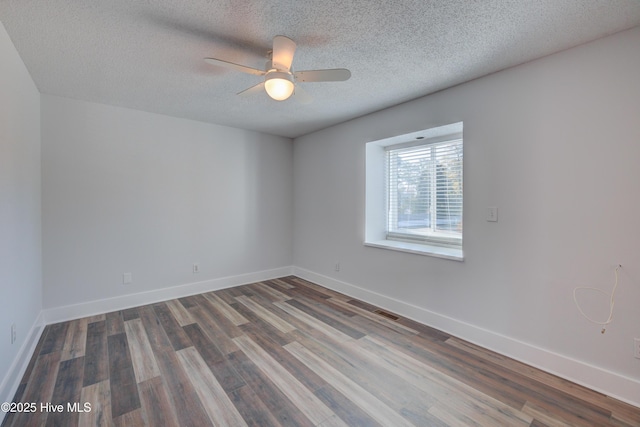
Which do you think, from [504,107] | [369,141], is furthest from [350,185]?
[504,107]

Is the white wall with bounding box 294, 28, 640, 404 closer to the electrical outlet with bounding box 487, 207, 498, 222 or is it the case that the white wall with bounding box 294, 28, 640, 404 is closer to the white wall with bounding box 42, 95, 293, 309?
the electrical outlet with bounding box 487, 207, 498, 222

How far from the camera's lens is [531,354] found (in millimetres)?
2162

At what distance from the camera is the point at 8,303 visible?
6.12 feet

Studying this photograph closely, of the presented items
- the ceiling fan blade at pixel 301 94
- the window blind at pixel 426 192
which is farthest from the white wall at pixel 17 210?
the window blind at pixel 426 192

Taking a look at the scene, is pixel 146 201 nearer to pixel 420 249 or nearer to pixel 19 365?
pixel 19 365

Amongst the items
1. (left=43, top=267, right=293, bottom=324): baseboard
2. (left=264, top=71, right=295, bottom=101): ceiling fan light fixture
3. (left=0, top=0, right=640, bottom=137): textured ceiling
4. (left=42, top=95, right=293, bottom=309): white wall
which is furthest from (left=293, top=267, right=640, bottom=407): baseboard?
(left=264, top=71, right=295, bottom=101): ceiling fan light fixture

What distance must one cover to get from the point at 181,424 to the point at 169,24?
2.45 m

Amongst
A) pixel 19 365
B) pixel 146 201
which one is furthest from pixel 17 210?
pixel 146 201

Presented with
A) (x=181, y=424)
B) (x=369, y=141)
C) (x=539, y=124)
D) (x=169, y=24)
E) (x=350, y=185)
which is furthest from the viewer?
(x=350, y=185)

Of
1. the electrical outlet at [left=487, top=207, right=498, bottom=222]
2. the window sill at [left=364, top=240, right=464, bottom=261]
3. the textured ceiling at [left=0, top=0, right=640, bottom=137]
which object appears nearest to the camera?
the textured ceiling at [left=0, top=0, right=640, bottom=137]

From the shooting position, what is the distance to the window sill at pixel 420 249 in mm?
2715

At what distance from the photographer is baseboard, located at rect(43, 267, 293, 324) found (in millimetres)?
2950

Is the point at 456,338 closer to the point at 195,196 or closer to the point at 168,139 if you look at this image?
the point at 195,196

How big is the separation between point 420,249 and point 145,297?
3.41m
